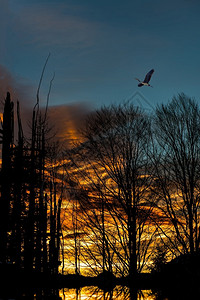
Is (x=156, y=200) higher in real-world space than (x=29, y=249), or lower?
higher

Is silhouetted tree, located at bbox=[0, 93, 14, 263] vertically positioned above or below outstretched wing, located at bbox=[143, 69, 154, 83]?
below

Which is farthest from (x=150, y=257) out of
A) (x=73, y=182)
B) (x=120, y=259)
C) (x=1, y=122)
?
(x=1, y=122)

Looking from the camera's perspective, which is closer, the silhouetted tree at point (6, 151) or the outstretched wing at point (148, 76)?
the silhouetted tree at point (6, 151)

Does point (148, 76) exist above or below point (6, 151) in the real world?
above

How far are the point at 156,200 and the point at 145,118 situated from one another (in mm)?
5732

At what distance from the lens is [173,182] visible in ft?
79.1

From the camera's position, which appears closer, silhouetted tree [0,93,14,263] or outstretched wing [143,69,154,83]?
silhouetted tree [0,93,14,263]

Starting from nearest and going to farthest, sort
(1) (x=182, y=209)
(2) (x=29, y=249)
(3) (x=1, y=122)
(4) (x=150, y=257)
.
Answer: (3) (x=1, y=122) < (2) (x=29, y=249) < (1) (x=182, y=209) < (4) (x=150, y=257)

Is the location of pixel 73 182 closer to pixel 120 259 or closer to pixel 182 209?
pixel 120 259

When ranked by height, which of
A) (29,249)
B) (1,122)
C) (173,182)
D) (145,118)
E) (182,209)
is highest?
(145,118)

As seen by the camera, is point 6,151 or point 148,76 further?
point 148,76

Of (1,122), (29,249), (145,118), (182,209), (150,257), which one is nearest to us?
(1,122)

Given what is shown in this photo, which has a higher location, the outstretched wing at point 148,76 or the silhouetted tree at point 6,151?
the outstretched wing at point 148,76

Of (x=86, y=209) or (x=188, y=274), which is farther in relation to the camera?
(x=86, y=209)
